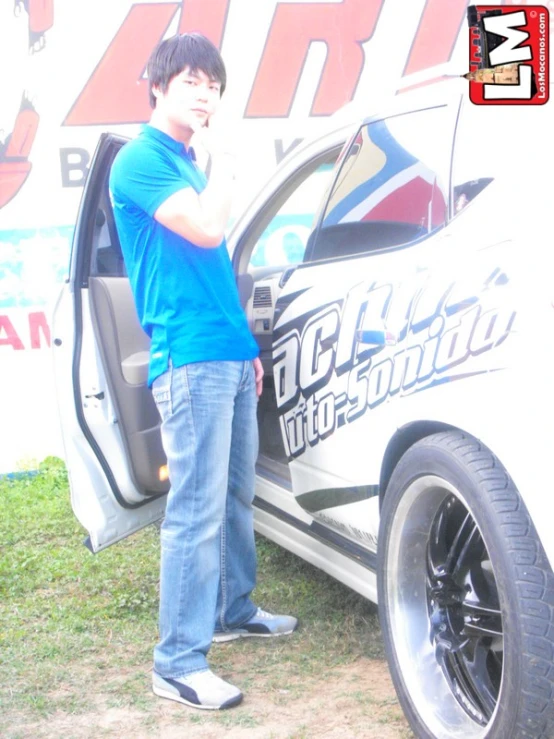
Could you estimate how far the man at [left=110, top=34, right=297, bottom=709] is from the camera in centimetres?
264

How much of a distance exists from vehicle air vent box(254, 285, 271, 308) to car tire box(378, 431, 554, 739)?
3.98 ft

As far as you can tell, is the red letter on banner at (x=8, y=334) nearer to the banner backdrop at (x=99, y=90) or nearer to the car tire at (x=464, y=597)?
the banner backdrop at (x=99, y=90)

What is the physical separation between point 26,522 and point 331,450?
8.70 ft

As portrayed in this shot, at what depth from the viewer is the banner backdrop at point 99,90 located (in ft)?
19.6

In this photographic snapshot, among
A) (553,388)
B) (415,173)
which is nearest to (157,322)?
(415,173)

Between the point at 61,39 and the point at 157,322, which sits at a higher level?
the point at 61,39

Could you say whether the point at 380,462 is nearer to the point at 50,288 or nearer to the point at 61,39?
the point at 50,288

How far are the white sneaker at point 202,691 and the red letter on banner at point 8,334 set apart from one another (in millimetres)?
3584

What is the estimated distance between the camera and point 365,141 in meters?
2.99

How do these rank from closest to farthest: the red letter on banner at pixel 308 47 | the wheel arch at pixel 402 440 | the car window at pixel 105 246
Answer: the wheel arch at pixel 402 440
the car window at pixel 105 246
the red letter on banner at pixel 308 47

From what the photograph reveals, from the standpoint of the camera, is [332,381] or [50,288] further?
[50,288]

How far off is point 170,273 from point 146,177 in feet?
0.91

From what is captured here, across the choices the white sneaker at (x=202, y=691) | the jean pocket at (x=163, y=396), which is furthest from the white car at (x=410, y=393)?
the white sneaker at (x=202, y=691)

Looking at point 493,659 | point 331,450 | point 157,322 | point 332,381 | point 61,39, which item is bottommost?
point 493,659
